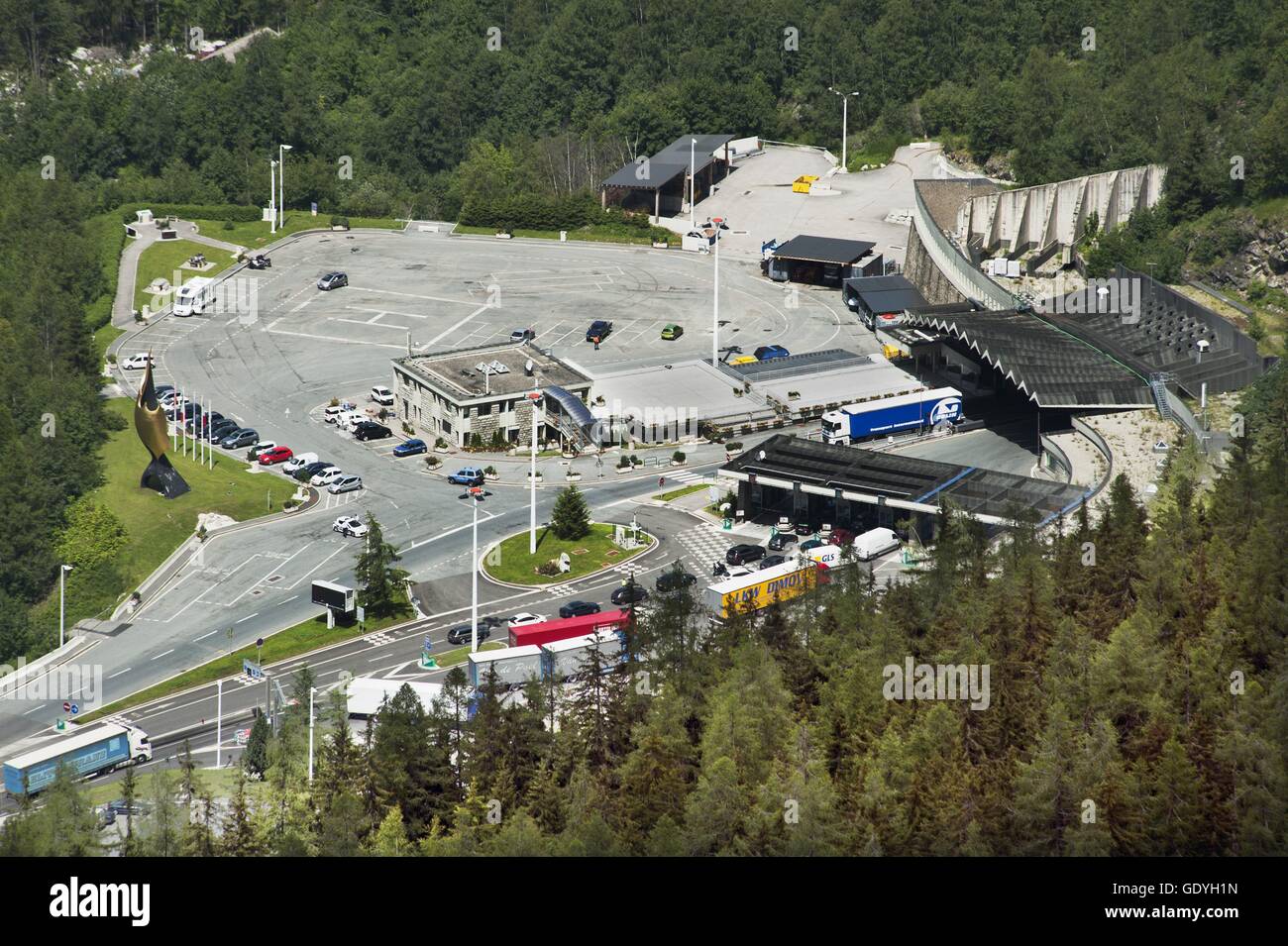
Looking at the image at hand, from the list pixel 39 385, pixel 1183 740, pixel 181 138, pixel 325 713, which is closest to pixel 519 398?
pixel 39 385

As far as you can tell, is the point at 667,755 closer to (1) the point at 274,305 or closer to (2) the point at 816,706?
(2) the point at 816,706

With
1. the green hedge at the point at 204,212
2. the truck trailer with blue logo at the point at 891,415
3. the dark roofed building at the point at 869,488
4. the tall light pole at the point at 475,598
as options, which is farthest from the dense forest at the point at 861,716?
the green hedge at the point at 204,212

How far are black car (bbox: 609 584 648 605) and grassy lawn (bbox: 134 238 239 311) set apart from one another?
248ft

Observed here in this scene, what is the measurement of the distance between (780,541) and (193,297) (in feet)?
244

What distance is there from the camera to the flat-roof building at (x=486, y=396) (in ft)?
372

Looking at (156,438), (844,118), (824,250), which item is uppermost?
(844,118)

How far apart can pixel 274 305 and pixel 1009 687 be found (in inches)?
3994

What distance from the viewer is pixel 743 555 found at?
297 ft

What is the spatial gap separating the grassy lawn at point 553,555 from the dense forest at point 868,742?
20.1 metres

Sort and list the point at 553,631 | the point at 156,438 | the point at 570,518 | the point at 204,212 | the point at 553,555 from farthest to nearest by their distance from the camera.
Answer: the point at 204,212
the point at 156,438
the point at 570,518
the point at 553,555
the point at 553,631

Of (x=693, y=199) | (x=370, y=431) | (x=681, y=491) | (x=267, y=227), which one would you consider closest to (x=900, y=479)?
(x=681, y=491)

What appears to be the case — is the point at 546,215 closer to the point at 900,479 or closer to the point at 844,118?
the point at 844,118

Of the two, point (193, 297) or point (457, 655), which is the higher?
point (193, 297)

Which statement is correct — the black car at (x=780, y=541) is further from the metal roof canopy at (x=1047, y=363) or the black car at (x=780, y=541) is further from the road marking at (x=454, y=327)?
the road marking at (x=454, y=327)
